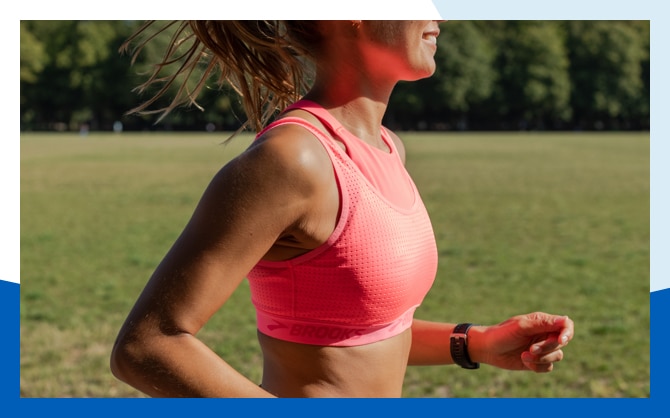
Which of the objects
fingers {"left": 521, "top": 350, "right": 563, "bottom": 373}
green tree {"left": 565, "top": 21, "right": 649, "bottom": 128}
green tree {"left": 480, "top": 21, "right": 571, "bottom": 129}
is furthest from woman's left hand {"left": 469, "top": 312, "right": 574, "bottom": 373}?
green tree {"left": 480, "top": 21, "right": 571, "bottom": 129}

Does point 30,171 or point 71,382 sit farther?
point 30,171

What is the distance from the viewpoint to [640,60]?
236 ft

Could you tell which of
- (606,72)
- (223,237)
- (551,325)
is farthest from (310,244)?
(606,72)

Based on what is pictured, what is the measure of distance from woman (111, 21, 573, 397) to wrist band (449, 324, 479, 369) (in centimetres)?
13

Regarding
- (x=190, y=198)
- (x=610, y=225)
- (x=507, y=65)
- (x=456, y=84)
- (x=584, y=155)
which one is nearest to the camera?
(x=610, y=225)

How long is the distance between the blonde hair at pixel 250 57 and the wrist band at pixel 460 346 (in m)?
0.74

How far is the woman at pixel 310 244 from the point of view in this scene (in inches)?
57.6

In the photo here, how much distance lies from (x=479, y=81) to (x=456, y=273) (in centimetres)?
6253

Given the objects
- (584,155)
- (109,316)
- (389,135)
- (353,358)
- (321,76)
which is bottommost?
(584,155)

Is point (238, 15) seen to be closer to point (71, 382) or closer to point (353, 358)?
point (353, 358)

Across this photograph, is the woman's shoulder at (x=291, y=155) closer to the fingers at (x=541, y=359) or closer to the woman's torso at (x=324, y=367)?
the woman's torso at (x=324, y=367)

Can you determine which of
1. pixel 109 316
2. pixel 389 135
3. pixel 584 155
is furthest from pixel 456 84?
pixel 389 135

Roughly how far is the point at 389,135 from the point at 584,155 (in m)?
37.4

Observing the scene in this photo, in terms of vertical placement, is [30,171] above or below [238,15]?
below
